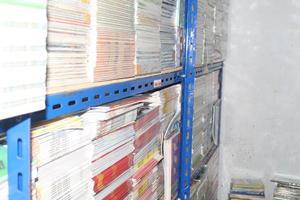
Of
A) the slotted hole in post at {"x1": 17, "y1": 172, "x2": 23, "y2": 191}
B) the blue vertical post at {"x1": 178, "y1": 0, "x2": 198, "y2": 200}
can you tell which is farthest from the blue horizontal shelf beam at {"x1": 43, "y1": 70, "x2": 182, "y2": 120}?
the blue vertical post at {"x1": 178, "y1": 0, "x2": 198, "y2": 200}

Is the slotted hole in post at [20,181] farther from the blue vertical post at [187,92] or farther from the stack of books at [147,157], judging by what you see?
the blue vertical post at [187,92]

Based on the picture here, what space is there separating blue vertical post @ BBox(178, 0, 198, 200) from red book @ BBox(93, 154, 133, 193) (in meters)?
0.57

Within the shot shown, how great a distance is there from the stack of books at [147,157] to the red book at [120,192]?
0.17 ft

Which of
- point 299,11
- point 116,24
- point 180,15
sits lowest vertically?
point 116,24

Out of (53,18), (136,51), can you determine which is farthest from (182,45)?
(53,18)

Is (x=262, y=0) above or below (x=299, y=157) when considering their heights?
above

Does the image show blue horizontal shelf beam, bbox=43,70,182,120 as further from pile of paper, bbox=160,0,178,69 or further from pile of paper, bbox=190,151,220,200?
pile of paper, bbox=190,151,220,200

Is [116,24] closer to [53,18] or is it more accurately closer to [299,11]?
[53,18]

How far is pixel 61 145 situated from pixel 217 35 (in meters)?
1.66

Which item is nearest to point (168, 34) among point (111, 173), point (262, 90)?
point (111, 173)

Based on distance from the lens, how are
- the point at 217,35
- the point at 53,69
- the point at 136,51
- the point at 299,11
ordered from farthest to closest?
1. the point at 299,11
2. the point at 217,35
3. the point at 136,51
4. the point at 53,69

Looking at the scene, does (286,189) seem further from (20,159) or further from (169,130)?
(20,159)

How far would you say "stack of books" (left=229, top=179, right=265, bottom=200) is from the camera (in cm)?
243

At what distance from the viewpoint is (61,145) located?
2.32 ft
